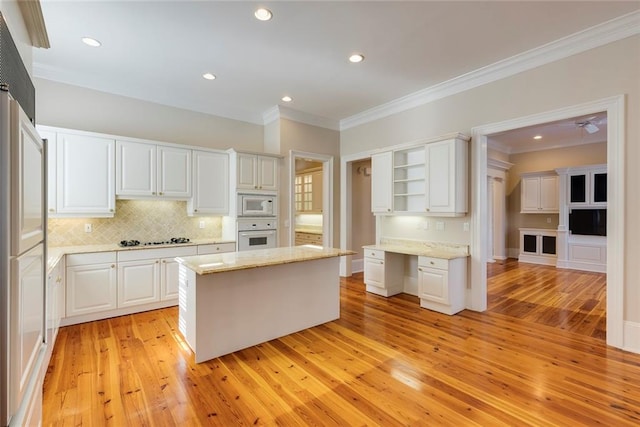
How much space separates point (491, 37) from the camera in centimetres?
306

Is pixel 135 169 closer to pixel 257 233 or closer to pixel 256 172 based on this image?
pixel 256 172

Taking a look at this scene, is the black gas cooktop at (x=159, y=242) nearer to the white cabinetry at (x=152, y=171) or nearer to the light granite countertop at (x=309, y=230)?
the white cabinetry at (x=152, y=171)

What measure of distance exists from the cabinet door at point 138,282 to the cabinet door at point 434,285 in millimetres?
3603

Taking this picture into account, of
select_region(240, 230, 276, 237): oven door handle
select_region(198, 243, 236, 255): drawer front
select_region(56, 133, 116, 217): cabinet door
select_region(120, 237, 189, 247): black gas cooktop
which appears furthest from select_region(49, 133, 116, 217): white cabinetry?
select_region(240, 230, 276, 237): oven door handle

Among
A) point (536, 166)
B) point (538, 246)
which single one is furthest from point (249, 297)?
point (536, 166)

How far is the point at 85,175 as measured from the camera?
144 inches

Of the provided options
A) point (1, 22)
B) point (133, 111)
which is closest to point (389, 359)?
point (1, 22)

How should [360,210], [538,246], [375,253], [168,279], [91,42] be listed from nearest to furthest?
1. [91,42]
2. [168,279]
3. [375,253]
4. [360,210]
5. [538,246]

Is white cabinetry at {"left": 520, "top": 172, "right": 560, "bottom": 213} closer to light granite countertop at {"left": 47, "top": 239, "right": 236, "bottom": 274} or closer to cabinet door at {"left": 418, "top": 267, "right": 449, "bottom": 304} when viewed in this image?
cabinet door at {"left": 418, "top": 267, "right": 449, "bottom": 304}

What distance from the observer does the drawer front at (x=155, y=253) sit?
12.3 ft

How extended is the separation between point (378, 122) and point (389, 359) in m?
3.91

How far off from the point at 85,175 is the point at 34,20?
2034mm

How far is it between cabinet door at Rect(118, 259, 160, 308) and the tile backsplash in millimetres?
604

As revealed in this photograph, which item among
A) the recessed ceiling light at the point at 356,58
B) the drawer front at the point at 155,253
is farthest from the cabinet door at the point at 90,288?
the recessed ceiling light at the point at 356,58
